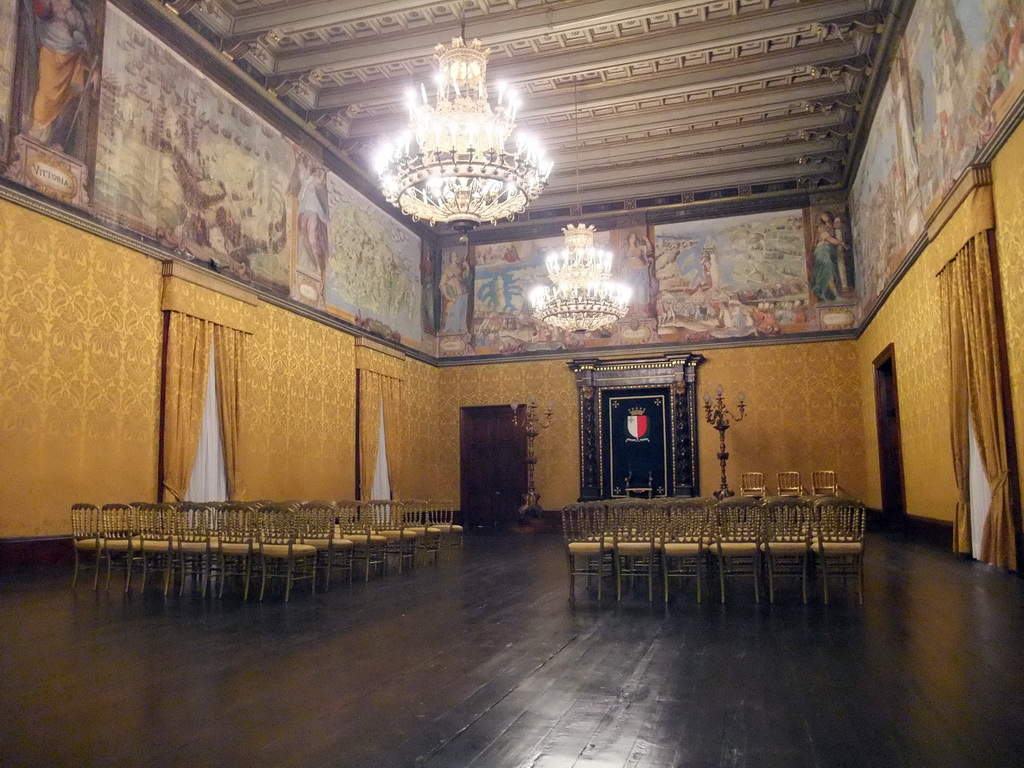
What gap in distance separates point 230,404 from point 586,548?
21.7 ft

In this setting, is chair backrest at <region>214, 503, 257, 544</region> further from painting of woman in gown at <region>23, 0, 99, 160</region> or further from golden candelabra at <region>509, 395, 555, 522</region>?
golden candelabra at <region>509, 395, 555, 522</region>

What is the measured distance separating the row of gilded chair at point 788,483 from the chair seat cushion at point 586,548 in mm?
9540

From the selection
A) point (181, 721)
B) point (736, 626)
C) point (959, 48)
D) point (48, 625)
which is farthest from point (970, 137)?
point (48, 625)

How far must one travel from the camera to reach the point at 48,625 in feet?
17.9

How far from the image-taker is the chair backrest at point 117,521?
755cm

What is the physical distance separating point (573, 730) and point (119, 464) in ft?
25.7

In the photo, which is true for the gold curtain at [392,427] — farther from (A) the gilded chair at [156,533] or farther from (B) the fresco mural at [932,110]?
(B) the fresco mural at [932,110]

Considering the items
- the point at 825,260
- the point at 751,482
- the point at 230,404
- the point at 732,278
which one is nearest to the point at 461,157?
the point at 230,404

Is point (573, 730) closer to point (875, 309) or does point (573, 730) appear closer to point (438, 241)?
point (875, 309)

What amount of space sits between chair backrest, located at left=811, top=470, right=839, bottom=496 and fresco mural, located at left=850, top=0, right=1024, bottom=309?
392 cm

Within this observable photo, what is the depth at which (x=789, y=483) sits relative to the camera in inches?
631

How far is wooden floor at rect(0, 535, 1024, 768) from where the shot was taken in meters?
2.98

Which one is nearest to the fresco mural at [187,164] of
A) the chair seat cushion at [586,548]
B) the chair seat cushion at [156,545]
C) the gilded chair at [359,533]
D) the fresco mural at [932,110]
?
the chair seat cushion at [156,545]

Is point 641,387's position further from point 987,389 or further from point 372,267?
point 987,389
